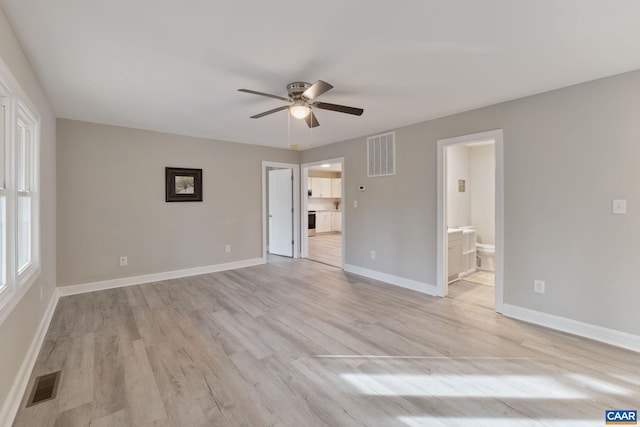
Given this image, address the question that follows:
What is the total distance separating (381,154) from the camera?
4.52 meters

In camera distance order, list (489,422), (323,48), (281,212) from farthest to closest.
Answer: (281,212), (323,48), (489,422)

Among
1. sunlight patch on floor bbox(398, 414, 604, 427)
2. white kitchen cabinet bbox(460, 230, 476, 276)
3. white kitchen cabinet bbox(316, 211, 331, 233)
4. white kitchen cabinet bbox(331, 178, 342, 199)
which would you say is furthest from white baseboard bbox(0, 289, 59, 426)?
white kitchen cabinet bbox(331, 178, 342, 199)

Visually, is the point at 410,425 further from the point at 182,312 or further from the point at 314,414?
the point at 182,312

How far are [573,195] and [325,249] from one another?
535cm

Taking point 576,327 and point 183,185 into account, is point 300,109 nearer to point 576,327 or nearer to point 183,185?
point 183,185

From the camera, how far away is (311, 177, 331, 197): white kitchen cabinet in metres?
9.77

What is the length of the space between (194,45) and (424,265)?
3615mm

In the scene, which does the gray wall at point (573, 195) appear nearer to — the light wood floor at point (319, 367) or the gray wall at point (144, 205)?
the light wood floor at point (319, 367)

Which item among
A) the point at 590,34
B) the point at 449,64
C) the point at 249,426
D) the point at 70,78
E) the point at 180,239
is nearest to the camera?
the point at 249,426

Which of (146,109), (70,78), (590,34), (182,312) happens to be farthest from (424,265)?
(70,78)

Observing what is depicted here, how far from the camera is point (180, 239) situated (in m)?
4.76

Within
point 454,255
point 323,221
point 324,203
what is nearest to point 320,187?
point 324,203

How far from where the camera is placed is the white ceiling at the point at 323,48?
166 centimetres

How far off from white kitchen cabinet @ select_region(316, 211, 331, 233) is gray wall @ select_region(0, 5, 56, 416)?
7.34 metres
